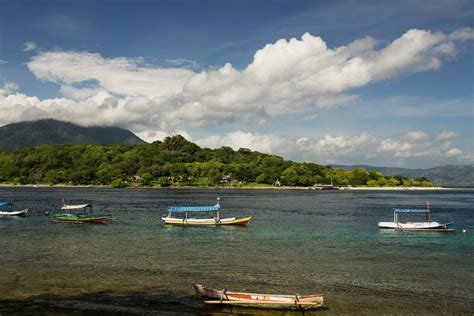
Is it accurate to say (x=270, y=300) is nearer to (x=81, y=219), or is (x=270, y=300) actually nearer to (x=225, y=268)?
(x=225, y=268)

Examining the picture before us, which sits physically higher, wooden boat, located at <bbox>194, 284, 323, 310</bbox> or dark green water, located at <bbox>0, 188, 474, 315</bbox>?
wooden boat, located at <bbox>194, 284, 323, 310</bbox>

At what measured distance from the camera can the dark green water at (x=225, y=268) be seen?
29.1 meters

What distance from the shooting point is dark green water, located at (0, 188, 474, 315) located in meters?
29.1

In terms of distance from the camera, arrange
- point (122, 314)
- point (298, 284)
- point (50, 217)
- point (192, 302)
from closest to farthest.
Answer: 1. point (122, 314)
2. point (192, 302)
3. point (298, 284)
4. point (50, 217)

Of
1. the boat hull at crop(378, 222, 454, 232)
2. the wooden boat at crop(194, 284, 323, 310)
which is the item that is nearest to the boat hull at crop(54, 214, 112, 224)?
the wooden boat at crop(194, 284, 323, 310)

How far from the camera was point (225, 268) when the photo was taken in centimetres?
4006

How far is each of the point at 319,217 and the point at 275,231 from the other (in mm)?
26639

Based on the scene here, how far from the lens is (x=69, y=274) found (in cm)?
3688

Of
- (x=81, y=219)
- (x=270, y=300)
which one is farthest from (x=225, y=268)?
(x=81, y=219)

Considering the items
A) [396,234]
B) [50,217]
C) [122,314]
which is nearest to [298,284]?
[122,314]

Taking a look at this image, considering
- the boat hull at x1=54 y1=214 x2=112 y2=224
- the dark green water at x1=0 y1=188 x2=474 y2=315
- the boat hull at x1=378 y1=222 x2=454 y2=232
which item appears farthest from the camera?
the boat hull at x1=54 y1=214 x2=112 y2=224

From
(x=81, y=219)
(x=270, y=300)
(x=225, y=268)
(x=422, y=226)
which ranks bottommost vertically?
(x=225, y=268)

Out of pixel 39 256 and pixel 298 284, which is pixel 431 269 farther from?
pixel 39 256

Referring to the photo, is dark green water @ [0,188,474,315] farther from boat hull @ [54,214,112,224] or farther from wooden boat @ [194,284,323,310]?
boat hull @ [54,214,112,224]
